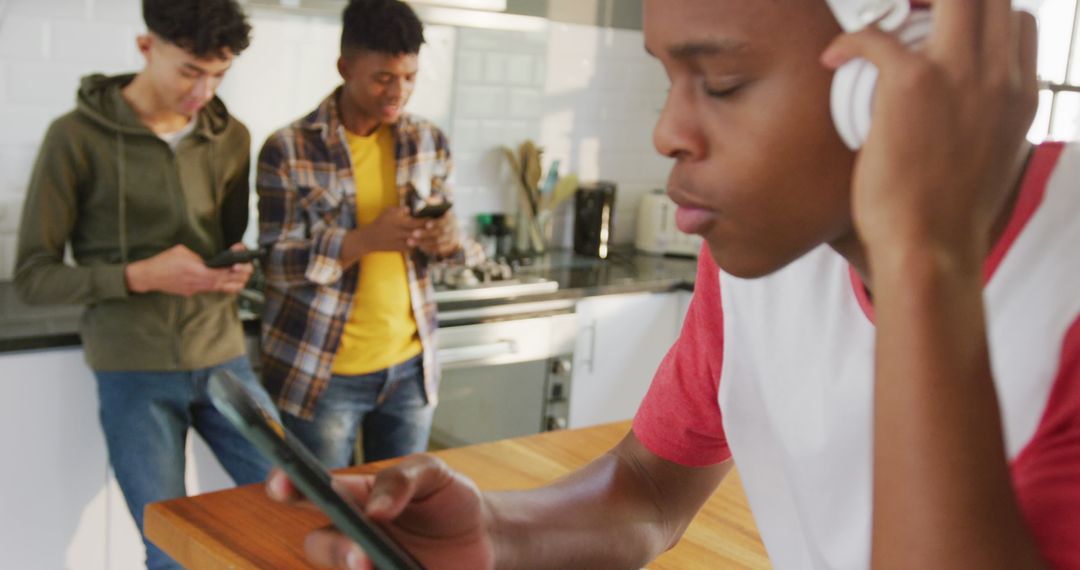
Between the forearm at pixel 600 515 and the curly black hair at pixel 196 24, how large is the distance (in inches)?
57.8

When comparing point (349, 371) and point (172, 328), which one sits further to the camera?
point (349, 371)

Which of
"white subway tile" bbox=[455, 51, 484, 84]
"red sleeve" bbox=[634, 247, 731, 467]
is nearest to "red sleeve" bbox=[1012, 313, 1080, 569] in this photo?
"red sleeve" bbox=[634, 247, 731, 467]

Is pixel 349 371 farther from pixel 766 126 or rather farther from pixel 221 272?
pixel 766 126

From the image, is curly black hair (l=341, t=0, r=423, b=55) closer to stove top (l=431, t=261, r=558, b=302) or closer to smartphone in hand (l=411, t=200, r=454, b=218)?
smartphone in hand (l=411, t=200, r=454, b=218)

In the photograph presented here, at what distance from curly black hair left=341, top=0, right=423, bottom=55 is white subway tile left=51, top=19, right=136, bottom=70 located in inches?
24.5

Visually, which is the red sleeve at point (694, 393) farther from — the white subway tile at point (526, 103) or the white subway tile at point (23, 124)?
the white subway tile at point (526, 103)

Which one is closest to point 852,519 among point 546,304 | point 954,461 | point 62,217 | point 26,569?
point 954,461

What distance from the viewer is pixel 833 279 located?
989 millimetres

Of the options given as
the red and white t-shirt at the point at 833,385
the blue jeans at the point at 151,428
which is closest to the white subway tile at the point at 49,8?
the blue jeans at the point at 151,428

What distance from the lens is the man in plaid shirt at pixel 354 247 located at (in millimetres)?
2559

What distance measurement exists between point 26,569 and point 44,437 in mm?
301

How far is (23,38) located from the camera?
2.72 meters

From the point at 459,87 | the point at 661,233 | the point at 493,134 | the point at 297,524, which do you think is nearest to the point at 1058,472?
the point at 297,524

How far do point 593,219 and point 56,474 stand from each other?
1939mm
